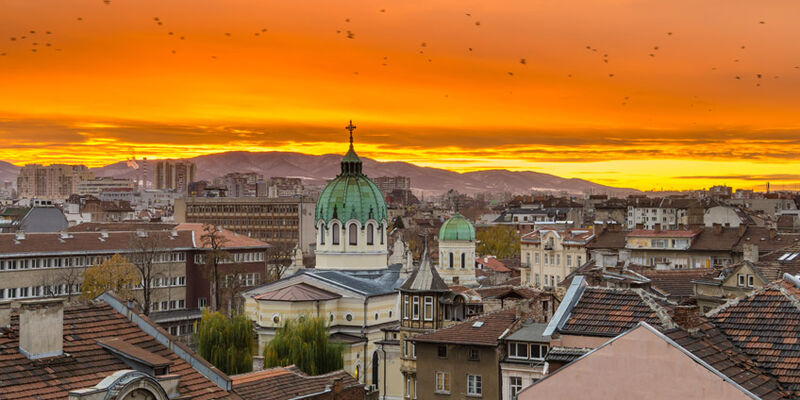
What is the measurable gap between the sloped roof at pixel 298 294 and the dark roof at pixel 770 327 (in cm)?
5045

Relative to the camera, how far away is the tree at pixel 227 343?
6156 cm

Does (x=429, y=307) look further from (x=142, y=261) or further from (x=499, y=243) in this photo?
(x=499, y=243)

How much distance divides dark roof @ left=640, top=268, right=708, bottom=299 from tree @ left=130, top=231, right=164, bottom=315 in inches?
1808

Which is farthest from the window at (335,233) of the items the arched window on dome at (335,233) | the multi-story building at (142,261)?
the multi-story building at (142,261)

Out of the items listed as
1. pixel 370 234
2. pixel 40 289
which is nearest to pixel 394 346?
pixel 370 234

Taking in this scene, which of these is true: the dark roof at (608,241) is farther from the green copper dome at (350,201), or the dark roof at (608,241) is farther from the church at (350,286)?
the green copper dome at (350,201)

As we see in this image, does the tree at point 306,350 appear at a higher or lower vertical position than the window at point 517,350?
lower

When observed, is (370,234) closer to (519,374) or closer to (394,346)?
(394,346)

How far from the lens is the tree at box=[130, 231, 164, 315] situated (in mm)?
94531

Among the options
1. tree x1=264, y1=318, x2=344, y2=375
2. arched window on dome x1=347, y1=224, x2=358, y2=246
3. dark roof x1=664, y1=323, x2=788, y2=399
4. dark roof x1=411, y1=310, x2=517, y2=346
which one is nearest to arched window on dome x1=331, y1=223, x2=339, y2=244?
arched window on dome x1=347, y1=224, x2=358, y2=246

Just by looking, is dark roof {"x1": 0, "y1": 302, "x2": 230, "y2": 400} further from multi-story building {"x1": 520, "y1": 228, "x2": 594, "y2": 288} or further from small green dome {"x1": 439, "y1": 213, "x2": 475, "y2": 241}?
multi-story building {"x1": 520, "y1": 228, "x2": 594, "y2": 288}

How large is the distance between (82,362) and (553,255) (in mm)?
83581

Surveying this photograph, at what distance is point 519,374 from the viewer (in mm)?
43250

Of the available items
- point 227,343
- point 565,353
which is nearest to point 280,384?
point 565,353
